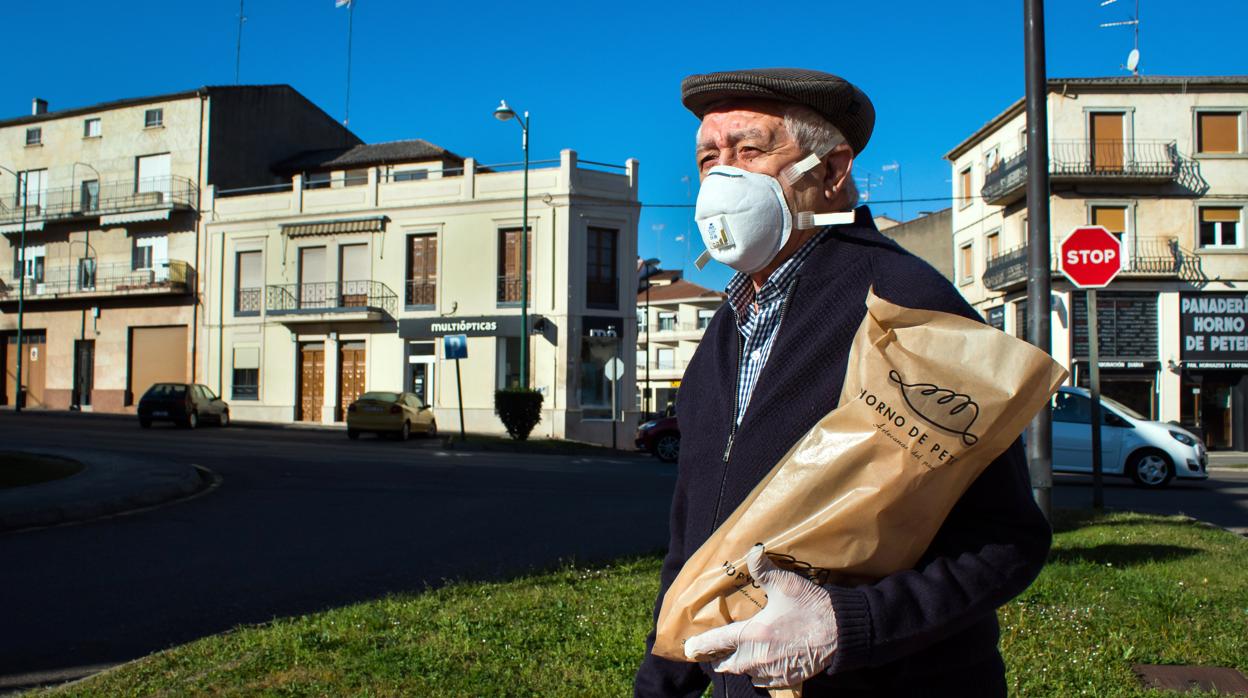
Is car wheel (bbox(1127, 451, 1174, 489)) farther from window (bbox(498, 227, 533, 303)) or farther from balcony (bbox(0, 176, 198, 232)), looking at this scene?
balcony (bbox(0, 176, 198, 232))

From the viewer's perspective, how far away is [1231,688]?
429 centimetres

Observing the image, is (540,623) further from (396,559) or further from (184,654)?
(396,559)

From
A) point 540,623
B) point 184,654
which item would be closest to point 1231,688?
point 540,623

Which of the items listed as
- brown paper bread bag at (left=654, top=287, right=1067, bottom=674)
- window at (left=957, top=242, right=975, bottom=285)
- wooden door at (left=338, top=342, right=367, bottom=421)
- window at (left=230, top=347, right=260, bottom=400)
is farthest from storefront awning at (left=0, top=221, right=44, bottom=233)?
brown paper bread bag at (left=654, top=287, right=1067, bottom=674)

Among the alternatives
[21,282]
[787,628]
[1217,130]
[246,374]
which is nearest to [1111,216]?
[1217,130]

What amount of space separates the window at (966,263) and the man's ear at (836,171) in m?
41.6

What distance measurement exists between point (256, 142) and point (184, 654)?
4215 centimetres

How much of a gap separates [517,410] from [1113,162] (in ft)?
73.2

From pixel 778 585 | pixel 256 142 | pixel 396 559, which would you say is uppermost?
pixel 256 142

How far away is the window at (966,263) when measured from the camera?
4128 centimetres

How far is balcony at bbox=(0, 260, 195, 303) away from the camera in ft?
135

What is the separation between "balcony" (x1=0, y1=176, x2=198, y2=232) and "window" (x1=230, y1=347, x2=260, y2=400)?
662 cm

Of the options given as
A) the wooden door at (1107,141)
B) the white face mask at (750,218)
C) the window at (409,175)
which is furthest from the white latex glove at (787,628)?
the window at (409,175)

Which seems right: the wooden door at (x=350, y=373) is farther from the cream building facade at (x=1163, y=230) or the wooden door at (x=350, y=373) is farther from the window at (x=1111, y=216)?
the window at (x=1111, y=216)
